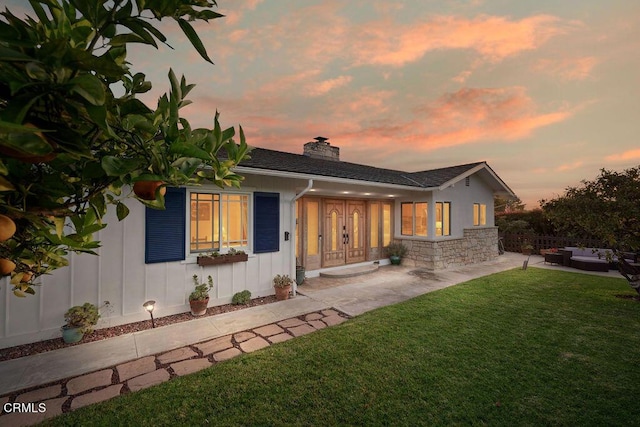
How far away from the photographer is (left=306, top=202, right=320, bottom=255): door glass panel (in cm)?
819

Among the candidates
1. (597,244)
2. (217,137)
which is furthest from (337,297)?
(597,244)

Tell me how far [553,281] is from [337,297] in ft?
23.0

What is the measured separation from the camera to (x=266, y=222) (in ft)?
20.0

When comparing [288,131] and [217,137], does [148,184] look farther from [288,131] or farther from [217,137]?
[288,131]

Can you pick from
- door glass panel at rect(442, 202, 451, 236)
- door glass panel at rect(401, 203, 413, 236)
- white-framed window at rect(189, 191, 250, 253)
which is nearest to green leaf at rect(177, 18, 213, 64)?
white-framed window at rect(189, 191, 250, 253)

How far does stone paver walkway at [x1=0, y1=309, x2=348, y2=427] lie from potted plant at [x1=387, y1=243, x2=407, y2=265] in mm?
6349

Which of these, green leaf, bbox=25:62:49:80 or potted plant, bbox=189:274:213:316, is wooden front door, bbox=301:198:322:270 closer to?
potted plant, bbox=189:274:213:316

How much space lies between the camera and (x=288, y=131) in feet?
34.3

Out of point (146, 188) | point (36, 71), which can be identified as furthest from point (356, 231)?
point (36, 71)

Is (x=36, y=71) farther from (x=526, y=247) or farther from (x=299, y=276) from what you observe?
(x=526, y=247)

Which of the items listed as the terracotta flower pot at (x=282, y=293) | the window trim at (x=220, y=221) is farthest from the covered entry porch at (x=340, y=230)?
the window trim at (x=220, y=221)

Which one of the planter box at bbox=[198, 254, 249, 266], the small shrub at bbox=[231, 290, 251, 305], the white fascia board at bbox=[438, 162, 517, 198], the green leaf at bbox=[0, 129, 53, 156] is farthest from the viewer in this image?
the white fascia board at bbox=[438, 162, 517, 198]
